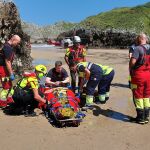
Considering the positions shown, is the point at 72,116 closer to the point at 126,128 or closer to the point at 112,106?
the point at 126,128

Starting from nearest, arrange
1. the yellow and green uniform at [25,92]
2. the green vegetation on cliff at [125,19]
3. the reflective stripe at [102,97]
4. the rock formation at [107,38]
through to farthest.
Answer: the yellow and green uniform at [25,92], the reflective stripe at [102,97], the rock formation at [107,38], the green vegetation on cliff at [125,19]

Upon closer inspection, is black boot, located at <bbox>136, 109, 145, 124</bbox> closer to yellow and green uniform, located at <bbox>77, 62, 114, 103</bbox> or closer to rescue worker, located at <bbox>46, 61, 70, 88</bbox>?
yellow and green uniform, located at <bbox>77, 62, 114, 103</bbox>

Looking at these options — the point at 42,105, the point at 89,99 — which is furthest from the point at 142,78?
the point at 42,105

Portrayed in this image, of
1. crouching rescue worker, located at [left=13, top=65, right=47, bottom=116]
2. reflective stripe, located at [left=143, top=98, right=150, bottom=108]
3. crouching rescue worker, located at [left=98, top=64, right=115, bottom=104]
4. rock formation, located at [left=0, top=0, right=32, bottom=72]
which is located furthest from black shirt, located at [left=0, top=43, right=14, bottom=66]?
rock formation, located at [left=0, top=0, right=32, bottom=72]

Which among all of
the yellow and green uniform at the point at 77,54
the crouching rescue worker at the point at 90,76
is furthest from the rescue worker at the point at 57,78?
the yellow and green uniform at the point at 77,54

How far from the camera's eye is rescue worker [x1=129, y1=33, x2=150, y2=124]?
31.9 ft

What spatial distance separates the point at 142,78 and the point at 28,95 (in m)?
2.49

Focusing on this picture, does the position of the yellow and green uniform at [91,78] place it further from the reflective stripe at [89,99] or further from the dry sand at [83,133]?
the dry sand at [83,133]

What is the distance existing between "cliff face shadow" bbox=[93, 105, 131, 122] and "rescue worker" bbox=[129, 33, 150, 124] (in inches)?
20.4

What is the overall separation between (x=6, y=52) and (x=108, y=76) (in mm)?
2609

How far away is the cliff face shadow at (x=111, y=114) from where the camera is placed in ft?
34.3

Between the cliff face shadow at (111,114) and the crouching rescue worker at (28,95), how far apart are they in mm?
1339

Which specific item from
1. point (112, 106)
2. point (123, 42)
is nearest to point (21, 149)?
point (112, 106)

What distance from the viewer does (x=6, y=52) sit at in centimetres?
1058
